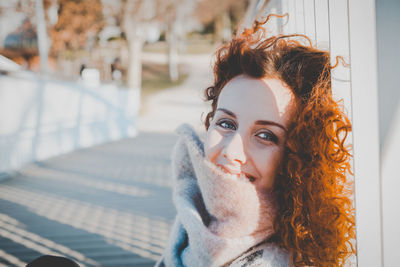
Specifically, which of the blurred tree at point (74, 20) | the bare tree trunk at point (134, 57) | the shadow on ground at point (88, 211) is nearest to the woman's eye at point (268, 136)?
the shadow on ground at point (88, 211)

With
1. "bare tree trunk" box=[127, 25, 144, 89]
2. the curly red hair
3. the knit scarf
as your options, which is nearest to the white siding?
the curly red hair

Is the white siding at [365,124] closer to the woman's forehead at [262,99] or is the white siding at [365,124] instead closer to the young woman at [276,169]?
the young woman at [276,169]

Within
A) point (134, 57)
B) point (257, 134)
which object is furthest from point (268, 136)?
point (134, 57)

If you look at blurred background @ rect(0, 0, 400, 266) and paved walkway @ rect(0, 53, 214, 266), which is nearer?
blurred background @ rect(0, 0, 400, 266)

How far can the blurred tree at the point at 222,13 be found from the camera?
33.1 metres

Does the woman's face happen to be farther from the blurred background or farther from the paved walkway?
the paved walkway

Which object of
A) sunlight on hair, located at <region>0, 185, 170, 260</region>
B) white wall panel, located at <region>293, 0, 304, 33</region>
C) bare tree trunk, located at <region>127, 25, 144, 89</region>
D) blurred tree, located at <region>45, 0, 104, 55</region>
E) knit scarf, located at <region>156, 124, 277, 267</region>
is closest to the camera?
knit scarf, located at <region>156, 124, 277, 267</region>

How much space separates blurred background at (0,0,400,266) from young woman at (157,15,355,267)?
0.11m

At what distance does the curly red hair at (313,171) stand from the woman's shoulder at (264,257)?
0.03 metres

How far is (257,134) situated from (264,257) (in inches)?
17.1

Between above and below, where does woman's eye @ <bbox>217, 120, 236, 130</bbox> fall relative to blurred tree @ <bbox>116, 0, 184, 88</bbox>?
below

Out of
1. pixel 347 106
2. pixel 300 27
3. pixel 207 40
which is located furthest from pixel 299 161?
pixel 207 40

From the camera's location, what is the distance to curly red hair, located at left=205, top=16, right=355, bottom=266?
3.60ft

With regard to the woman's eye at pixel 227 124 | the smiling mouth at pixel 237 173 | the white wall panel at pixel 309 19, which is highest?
the white wall panel at pixel 309 19
